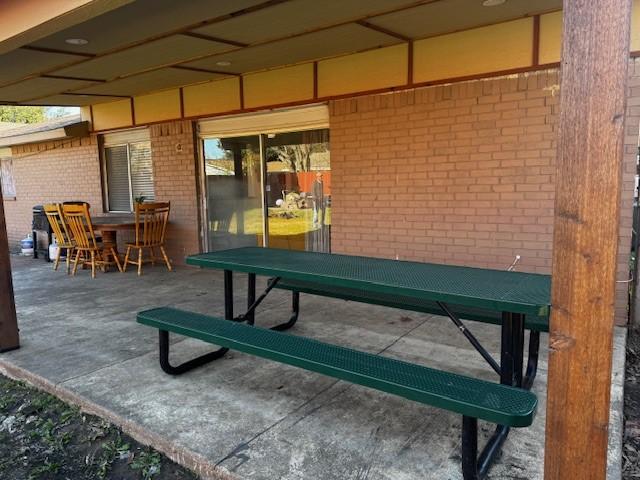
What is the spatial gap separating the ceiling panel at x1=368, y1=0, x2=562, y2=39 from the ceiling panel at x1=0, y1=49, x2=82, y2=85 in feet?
10.3

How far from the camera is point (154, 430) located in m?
2.32

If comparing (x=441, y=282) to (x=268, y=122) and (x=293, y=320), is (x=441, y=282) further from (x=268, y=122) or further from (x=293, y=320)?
(x=268, y=122)

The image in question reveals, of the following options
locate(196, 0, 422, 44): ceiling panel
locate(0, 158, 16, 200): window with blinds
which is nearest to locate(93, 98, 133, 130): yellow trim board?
locate(0, 158, 16, 200): window with blinds

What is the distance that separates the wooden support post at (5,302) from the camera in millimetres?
3395

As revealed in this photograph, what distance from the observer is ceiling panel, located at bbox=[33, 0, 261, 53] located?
340cm

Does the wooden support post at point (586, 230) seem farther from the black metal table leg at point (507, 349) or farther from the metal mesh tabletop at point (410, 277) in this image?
the black metal table leg at point (507, 349)

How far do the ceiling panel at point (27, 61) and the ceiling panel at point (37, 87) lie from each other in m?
0.37

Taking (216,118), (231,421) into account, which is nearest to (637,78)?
(231,421)

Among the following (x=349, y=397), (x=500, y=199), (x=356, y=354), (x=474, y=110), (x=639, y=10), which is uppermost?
(x=639, y=10)

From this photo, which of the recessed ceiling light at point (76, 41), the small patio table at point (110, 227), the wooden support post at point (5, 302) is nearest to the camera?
the wooden support post at point (5, 302)

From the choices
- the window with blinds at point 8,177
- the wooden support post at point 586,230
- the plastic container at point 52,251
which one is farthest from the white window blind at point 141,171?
the wooden support post at point 586,230

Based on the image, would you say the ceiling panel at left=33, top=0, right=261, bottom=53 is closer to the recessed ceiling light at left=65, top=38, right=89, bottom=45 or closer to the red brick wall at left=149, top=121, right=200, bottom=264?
the recessed ceiling light at left=65, top=38, right=89, bottom=45

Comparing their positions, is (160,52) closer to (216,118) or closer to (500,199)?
(216,118)

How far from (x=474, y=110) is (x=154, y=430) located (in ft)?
11.8
